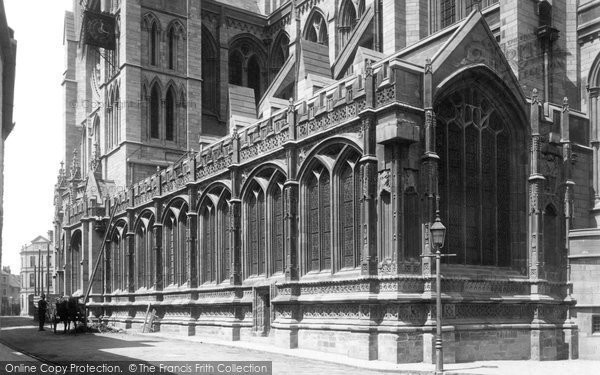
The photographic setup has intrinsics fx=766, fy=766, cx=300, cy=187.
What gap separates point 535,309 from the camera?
23547mm

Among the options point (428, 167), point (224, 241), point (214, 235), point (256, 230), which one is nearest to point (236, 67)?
point (214, 235)

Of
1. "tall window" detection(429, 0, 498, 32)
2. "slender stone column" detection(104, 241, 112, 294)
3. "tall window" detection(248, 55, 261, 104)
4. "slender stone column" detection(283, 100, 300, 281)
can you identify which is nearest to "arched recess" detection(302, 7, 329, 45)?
"tall window" detection(248, 55, 261, 104)

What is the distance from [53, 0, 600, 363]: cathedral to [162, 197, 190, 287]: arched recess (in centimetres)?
10

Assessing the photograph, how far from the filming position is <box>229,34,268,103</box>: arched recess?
2309 inches

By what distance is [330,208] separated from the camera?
24859 millimetres

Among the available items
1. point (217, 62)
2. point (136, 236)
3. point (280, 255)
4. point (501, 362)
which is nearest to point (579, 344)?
point (501, 362)

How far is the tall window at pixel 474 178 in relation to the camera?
75.4 feet

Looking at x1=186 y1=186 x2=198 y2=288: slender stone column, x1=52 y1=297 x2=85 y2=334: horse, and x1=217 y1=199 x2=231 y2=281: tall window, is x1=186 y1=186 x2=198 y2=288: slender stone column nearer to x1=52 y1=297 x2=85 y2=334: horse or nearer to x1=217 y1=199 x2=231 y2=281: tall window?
x1=217 y1=199 x2=231 y2=281: tall window

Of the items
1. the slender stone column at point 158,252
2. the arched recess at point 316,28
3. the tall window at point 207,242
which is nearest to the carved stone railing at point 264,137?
the tall window at point 207,242

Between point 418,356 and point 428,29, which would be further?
point 428,29

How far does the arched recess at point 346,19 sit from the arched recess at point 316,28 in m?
2.44

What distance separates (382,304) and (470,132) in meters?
6.32

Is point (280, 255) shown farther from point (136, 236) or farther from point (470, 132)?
point (136, 236)

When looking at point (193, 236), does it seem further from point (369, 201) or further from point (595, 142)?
point (595, 142)
